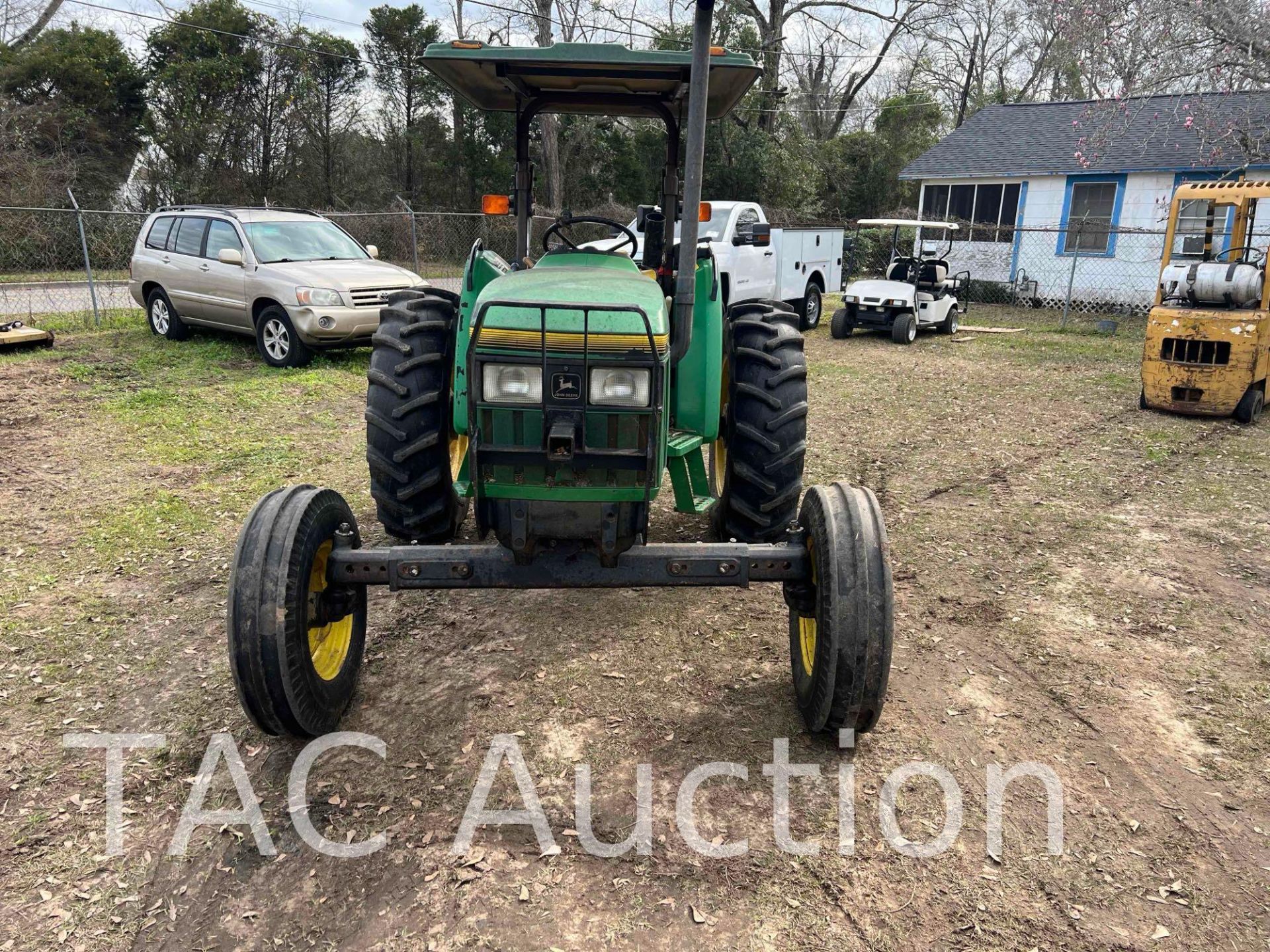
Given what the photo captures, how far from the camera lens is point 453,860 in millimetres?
2773

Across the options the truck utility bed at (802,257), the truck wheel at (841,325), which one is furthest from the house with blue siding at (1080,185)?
the truck wheel at (841,325)

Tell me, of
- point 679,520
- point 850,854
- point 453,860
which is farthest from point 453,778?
point 679,520

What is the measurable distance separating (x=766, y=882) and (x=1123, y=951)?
96 centimetres

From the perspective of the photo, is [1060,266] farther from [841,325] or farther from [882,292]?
[841,325]

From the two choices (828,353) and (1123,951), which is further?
(828,353)

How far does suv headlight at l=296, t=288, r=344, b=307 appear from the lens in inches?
385

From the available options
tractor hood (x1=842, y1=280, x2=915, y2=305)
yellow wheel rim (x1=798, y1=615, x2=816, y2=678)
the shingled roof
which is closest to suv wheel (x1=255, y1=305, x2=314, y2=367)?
yellow wheel rim (x1=798, y1=615, x2=816, y2=678)

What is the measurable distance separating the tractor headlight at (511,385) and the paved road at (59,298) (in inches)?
462

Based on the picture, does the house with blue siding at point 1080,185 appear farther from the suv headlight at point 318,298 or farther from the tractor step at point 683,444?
the tractor step at point 683,444

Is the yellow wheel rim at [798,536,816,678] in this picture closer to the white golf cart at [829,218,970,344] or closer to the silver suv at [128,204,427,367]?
the silver suv at [128,204,427,367]

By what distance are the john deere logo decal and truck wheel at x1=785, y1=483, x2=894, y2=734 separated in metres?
0.95

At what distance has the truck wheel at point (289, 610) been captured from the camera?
9.63 feet

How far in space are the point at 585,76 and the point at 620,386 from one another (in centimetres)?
197

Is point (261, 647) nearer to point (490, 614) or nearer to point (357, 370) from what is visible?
point (490, 614)
